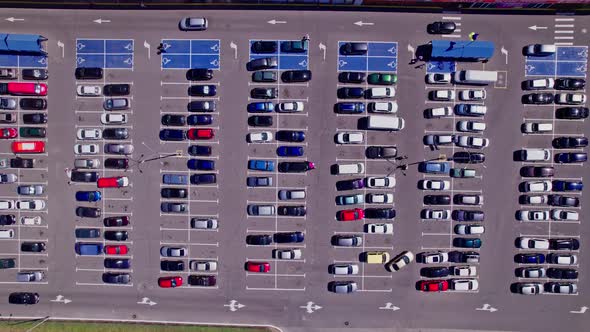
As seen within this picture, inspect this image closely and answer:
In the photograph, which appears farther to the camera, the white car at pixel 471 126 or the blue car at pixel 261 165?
the blue car at pixel 261 165

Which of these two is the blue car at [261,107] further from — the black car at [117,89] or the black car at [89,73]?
the black car at [89,73]

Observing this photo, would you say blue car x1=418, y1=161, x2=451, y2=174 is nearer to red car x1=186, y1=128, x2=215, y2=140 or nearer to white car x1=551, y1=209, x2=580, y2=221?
white car x1=551, y1=209, x2=580, y2=221

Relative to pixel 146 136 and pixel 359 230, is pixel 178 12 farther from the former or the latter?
pixel 359 230

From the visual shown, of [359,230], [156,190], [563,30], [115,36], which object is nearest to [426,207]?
[359,230]

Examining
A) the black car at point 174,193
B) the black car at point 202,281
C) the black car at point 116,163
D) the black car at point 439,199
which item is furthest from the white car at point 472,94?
the black car at point 116,163

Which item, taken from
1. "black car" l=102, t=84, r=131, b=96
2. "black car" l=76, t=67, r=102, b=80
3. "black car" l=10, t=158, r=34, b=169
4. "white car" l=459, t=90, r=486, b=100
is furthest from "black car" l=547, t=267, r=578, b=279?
"black car" l=10, t=158, r=34, b=169
